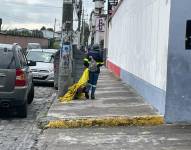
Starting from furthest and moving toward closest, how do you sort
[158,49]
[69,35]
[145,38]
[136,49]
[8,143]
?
[136,49] → [69,35] → [145,38] → [158,49] → [8,143]

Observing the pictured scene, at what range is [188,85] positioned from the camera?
11312mm

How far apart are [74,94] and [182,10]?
5420mm

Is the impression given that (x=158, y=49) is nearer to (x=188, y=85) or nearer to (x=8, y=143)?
(x=188, y=85)

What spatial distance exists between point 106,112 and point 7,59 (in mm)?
2671

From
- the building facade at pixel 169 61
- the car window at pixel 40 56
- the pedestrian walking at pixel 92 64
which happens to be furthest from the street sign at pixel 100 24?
the building facade at pixel 169 61

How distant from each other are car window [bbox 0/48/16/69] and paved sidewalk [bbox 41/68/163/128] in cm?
147

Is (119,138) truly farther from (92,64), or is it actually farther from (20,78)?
(92,64)

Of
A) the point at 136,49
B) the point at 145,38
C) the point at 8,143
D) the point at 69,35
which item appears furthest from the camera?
the point at 136,49

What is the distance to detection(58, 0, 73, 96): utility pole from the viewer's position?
53.1 ft

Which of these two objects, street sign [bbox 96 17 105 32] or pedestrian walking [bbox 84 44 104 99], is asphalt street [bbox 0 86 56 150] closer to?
pedestrian walking [bbox 84 44 104 99]

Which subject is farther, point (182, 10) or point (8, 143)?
point (182, 10)

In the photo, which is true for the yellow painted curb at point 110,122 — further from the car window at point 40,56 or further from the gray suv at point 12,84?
the car window at point 40,56

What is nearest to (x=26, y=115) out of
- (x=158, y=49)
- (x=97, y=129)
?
(x=97, y=129)

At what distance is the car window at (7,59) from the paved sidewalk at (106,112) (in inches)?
57.8
